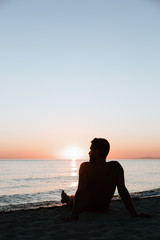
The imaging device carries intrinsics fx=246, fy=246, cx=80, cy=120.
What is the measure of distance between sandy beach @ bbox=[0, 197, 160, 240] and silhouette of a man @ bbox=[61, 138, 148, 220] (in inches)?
13.5

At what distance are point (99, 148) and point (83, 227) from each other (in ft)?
4.94

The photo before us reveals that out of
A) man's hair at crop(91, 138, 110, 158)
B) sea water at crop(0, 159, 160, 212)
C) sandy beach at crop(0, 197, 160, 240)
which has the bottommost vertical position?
sea water at crop(0, 159, 160, 212)

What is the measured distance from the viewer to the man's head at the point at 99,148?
16.2 feet

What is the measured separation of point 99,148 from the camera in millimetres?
4984

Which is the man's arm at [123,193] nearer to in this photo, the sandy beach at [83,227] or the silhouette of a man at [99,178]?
the silhouette of a man at [99,178]

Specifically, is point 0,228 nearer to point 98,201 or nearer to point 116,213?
point 98,201

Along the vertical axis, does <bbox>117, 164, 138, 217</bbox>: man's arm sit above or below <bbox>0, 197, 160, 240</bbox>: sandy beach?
above

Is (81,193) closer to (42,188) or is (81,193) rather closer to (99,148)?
(99,148)

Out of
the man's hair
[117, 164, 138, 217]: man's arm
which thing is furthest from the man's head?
[117, 164, 138, 217]: man's arm

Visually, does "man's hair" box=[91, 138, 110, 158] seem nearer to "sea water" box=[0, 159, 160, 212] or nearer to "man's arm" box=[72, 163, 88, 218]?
"man's arm" box=[72, 163, 88, 218]

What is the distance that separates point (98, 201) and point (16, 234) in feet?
6.27

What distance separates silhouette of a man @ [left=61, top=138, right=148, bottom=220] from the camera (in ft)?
16.3

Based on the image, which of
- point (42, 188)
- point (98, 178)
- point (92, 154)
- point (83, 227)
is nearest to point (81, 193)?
point (98, 178)

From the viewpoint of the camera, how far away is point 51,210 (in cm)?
669
